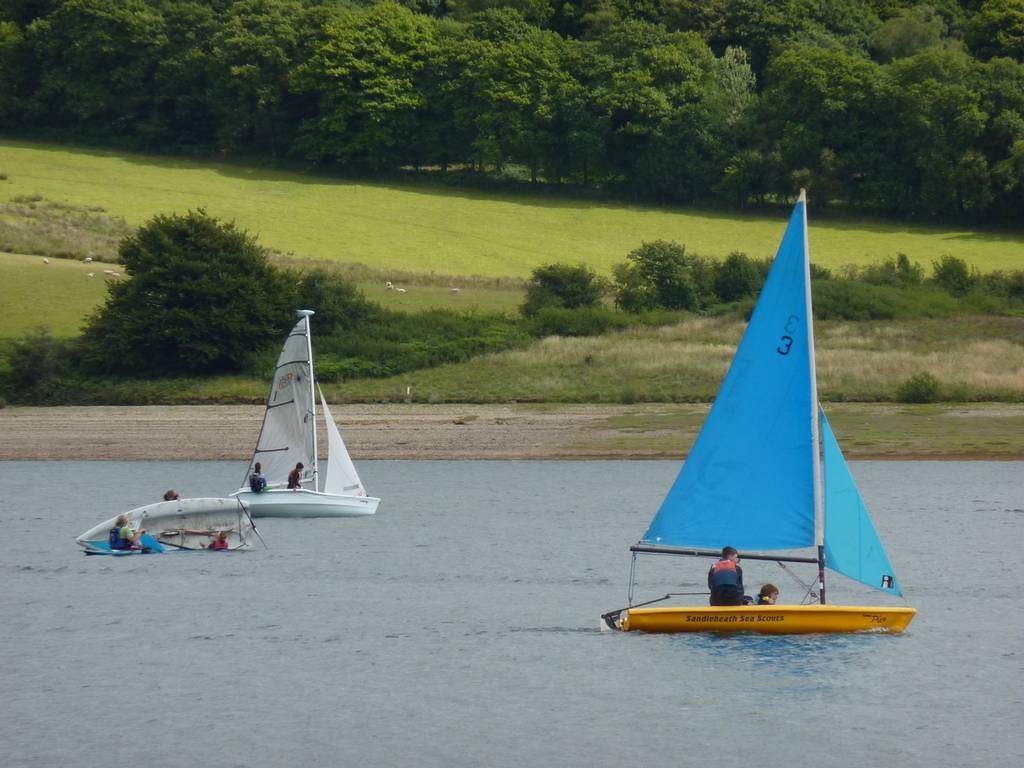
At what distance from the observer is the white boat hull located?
4178 cm

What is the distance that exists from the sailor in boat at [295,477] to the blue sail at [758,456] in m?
18.9

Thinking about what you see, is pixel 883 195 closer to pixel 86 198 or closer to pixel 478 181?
pixel 478 181

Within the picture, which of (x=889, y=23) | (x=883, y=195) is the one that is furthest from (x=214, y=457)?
(x=889, y=23)

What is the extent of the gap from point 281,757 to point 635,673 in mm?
7754

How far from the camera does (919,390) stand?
63906 mm

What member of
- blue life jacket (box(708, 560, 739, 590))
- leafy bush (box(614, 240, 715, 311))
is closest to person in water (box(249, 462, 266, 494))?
blue life jacket (box(708, 560, 739, 590))

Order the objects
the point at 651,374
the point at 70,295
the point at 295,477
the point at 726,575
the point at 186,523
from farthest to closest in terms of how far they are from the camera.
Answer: the point at 70,295
the point at 651,374
the point at 295,477
the point at 186,523
the point at 726,575

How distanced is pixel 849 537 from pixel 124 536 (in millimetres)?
21245

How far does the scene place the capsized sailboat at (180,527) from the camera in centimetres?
4177

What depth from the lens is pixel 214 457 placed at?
58.8m

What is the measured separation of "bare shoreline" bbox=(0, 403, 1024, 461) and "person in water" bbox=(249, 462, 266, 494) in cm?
1333

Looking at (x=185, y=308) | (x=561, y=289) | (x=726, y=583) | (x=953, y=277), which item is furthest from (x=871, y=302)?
(x=726, y=583)

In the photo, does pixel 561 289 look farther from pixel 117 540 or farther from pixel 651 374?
pixel 117 540

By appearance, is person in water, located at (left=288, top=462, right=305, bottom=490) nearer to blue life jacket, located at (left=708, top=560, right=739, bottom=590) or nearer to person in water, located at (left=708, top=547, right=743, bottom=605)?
person in water, located at (left=708, top=547, right=743, bottom=605)
